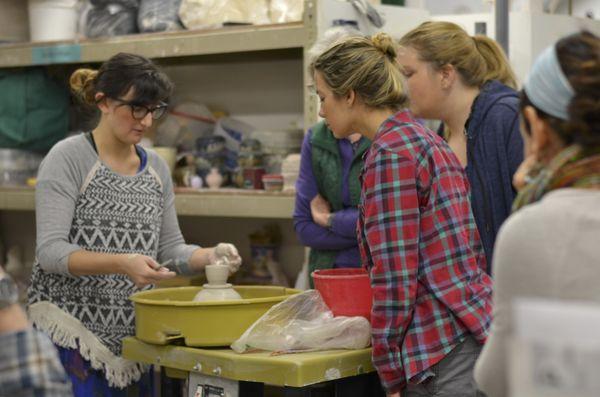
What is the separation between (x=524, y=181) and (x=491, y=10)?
8.69 ft

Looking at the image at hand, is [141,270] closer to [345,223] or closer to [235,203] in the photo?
[345,223]

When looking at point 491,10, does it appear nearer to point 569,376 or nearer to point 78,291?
point 78,291

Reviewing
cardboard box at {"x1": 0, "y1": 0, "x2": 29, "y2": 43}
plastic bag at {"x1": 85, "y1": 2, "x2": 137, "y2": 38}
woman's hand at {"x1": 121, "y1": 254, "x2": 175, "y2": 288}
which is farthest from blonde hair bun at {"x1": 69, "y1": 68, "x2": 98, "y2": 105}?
cardboard box at {"x1": 0, "y1": 0, "x2": 29, "y2": 43}

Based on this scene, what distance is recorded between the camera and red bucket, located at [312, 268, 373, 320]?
7.06ft

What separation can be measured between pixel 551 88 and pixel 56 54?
3112mm

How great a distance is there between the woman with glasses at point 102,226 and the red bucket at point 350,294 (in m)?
0.39

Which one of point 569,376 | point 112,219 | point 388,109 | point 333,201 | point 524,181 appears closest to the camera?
point 569,376

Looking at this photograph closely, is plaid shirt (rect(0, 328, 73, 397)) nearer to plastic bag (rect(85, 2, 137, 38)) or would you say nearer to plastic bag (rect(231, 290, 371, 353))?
plastic bag (rect(231, 290, 371, 353))

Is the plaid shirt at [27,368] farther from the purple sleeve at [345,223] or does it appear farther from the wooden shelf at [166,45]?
the wooden shelf at [166,45]

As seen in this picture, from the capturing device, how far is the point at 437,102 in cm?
262

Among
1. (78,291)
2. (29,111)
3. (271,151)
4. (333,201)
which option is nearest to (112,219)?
(78,291)

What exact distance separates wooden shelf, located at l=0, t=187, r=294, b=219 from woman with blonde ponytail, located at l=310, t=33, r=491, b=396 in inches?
55.5

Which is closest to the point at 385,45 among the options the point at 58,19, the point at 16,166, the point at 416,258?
the point at 416,258

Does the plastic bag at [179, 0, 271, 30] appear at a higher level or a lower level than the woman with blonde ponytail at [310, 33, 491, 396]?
higher
